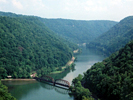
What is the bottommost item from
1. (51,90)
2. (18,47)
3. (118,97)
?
(51,90)

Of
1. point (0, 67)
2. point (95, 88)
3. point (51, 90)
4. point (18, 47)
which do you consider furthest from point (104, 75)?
point (18, 47)

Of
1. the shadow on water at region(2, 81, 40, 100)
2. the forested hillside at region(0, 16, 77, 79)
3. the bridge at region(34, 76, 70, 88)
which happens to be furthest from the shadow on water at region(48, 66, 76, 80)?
the shadow on water at region(2, 81, 40, 100)

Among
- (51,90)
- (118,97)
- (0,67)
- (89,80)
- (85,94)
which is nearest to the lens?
(118,97)

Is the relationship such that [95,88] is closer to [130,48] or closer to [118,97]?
[118,97]

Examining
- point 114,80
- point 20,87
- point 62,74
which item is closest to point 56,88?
point 20,87

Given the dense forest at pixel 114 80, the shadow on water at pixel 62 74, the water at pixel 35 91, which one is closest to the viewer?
the dense forest at pixel 114 80

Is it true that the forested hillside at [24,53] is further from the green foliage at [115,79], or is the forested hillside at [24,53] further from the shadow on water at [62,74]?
the green foliage at [115,79]

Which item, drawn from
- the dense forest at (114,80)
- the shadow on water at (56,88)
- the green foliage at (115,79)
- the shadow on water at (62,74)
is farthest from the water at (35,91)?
the shadow on water at (62,74)
